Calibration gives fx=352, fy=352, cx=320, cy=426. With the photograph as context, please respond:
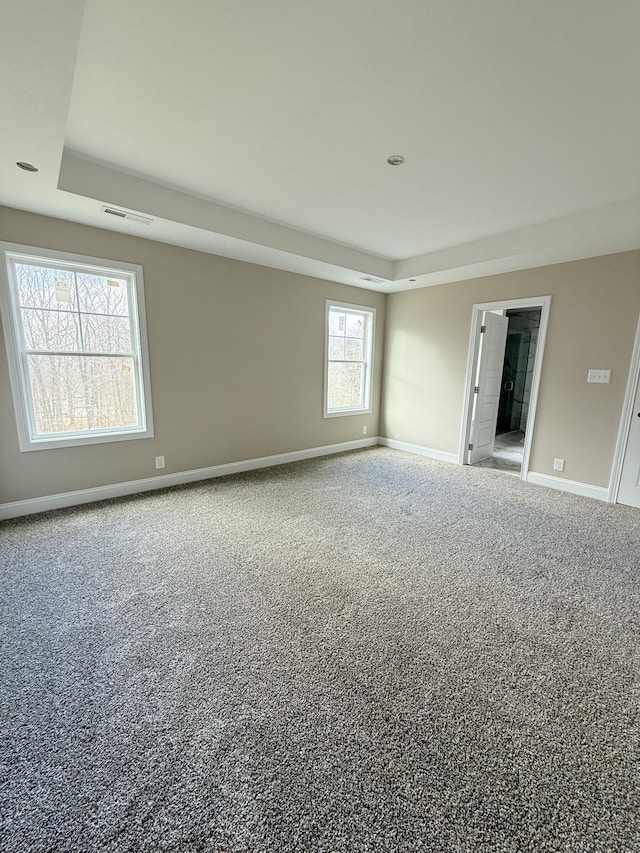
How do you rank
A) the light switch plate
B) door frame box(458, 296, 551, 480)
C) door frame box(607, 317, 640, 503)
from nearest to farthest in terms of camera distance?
door frame box(607, 317, 640, 503), the light switch plate, door frame box(458, 296, 551, 480)

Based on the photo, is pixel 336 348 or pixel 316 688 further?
pixel 336 348

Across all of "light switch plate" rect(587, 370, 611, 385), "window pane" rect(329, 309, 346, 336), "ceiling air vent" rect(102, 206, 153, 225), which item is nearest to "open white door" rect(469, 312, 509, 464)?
"light switch plate" rect(587, 370, 611, 385)

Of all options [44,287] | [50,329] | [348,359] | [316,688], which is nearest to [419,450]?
[348,359]

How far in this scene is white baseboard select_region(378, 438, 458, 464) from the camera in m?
5.16

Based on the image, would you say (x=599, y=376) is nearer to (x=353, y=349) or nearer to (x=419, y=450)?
(x=419, y=450)

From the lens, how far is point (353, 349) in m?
5.58

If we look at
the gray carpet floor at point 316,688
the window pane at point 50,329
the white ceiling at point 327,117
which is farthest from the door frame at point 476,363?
the window pane at point 50,329

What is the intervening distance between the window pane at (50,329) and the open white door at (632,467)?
17.8ft

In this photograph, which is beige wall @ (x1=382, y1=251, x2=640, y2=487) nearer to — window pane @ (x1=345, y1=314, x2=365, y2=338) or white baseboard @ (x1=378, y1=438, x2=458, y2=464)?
white baseboard @ (x1=378, y1=438, x2=458, y2=464)

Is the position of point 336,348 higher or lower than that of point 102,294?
lower

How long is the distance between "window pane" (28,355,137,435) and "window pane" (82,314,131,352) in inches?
4.3

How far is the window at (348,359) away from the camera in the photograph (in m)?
5.25

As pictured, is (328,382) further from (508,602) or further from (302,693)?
(302,693)

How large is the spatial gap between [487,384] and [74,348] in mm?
5047
